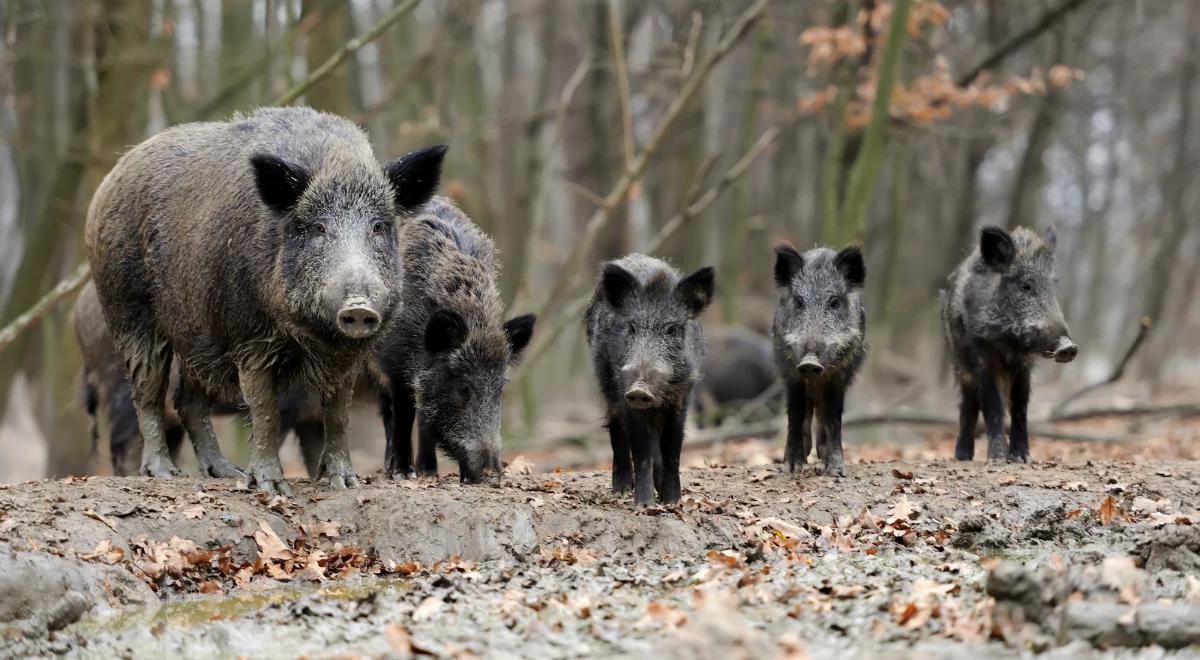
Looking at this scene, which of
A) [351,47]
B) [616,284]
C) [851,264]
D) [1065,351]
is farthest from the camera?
[351,47]

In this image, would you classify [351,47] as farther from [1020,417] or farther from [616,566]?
[1020,417]

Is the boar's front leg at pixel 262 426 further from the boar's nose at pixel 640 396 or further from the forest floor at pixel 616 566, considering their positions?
the boar's nose at pixel 640 396

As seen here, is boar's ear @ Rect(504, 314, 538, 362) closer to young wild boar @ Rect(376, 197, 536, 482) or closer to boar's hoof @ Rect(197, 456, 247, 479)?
young wild boar @ Rect(376, 197, 536, 482)

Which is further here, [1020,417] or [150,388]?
[1020,417]

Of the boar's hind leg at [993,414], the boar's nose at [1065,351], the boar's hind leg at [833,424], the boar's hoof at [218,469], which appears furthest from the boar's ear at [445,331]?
the boar's nose at [1065,351]

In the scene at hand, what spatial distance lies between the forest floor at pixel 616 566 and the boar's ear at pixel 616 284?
4.23ft

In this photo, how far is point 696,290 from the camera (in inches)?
348

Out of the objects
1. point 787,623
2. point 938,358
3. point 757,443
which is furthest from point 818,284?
point 938,358

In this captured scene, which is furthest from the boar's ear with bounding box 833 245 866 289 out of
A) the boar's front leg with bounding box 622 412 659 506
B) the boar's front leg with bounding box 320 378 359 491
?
the boar's front leg with bounding box 320 378 359 491

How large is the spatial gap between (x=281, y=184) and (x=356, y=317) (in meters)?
1.17

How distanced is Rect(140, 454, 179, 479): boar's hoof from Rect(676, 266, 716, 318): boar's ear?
366 centimetres

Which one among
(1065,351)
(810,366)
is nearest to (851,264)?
(810,366)

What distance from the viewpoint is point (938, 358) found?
3219 centimetres

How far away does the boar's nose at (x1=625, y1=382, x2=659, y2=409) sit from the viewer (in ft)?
26.3
